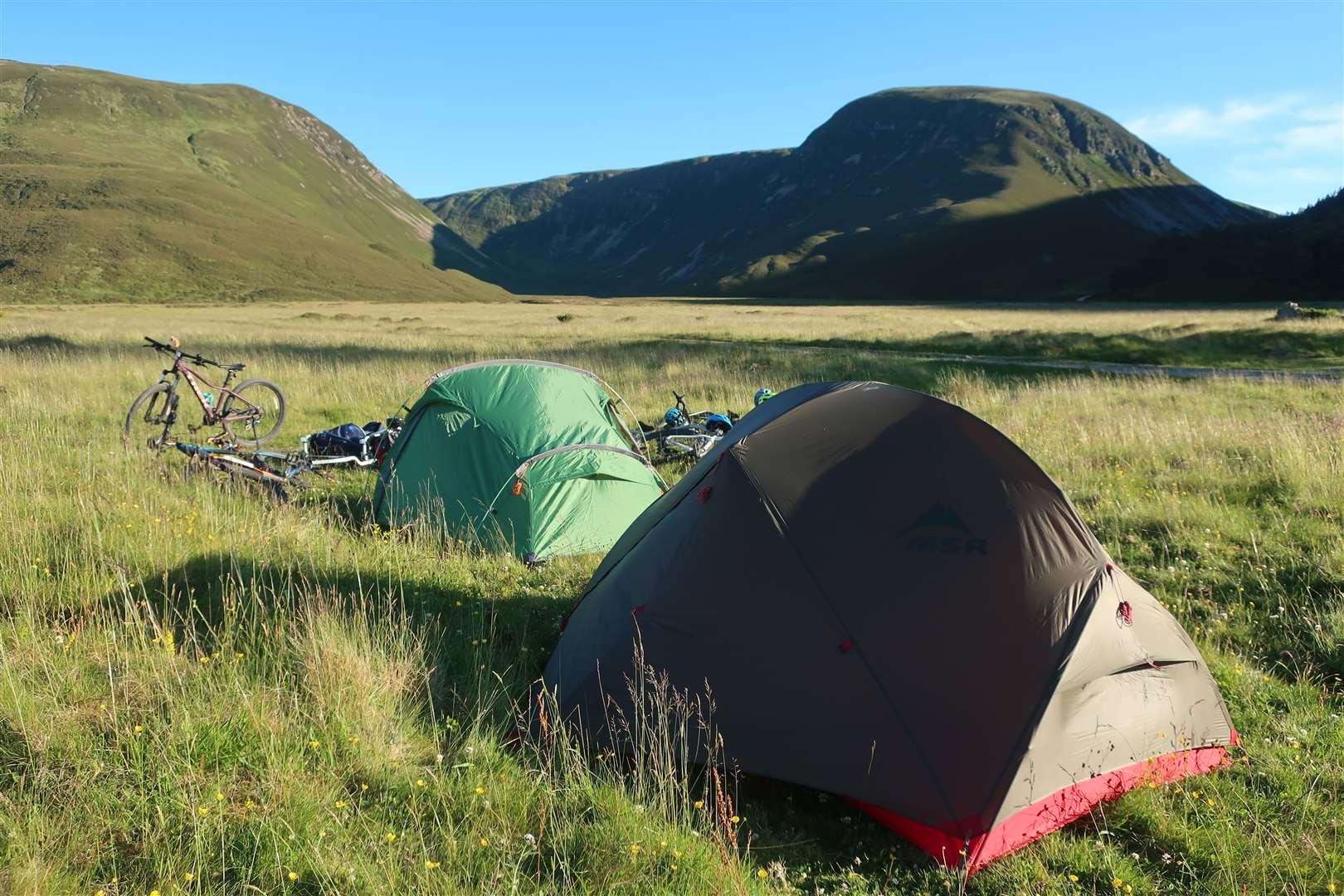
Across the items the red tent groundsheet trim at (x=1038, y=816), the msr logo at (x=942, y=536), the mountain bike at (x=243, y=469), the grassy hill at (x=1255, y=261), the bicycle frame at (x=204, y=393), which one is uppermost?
the grassy hill at (x=1255, y=261)

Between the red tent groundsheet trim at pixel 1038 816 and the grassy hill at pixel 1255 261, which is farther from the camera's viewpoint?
the grassy hill at pixel 1255 261

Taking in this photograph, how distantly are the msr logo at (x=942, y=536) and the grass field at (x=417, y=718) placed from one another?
1465 millimetres

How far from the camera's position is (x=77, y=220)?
11356cm

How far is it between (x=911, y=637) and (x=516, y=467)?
191 inches

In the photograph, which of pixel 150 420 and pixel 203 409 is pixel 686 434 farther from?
pixel 150 420

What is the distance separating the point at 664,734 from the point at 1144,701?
264 centimetres

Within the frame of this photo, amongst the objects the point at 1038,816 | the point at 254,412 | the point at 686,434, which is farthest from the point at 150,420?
the point at 1038,816

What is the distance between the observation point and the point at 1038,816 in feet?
12.8

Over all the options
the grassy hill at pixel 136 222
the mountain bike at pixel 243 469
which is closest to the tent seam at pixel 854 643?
the mountain bike at pixel 243 469

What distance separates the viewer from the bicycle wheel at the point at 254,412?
12258 millimetres

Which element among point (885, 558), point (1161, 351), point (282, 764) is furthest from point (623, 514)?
point (1161, 351)

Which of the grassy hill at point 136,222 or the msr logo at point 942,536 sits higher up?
the grassy hill at point 136,222

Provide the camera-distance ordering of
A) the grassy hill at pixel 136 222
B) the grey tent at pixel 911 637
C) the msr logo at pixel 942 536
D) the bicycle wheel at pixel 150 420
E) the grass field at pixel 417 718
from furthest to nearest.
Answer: the grassy hill at pixel 136 222 < the bicycle wheel at pixel 150 420 < the msr logo at pixel 942 536 < the grey tent at pixel 911 637 < the grass field at pixel 417 718

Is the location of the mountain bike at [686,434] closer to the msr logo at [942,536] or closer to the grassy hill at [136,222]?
the msr logo at [942,536]
